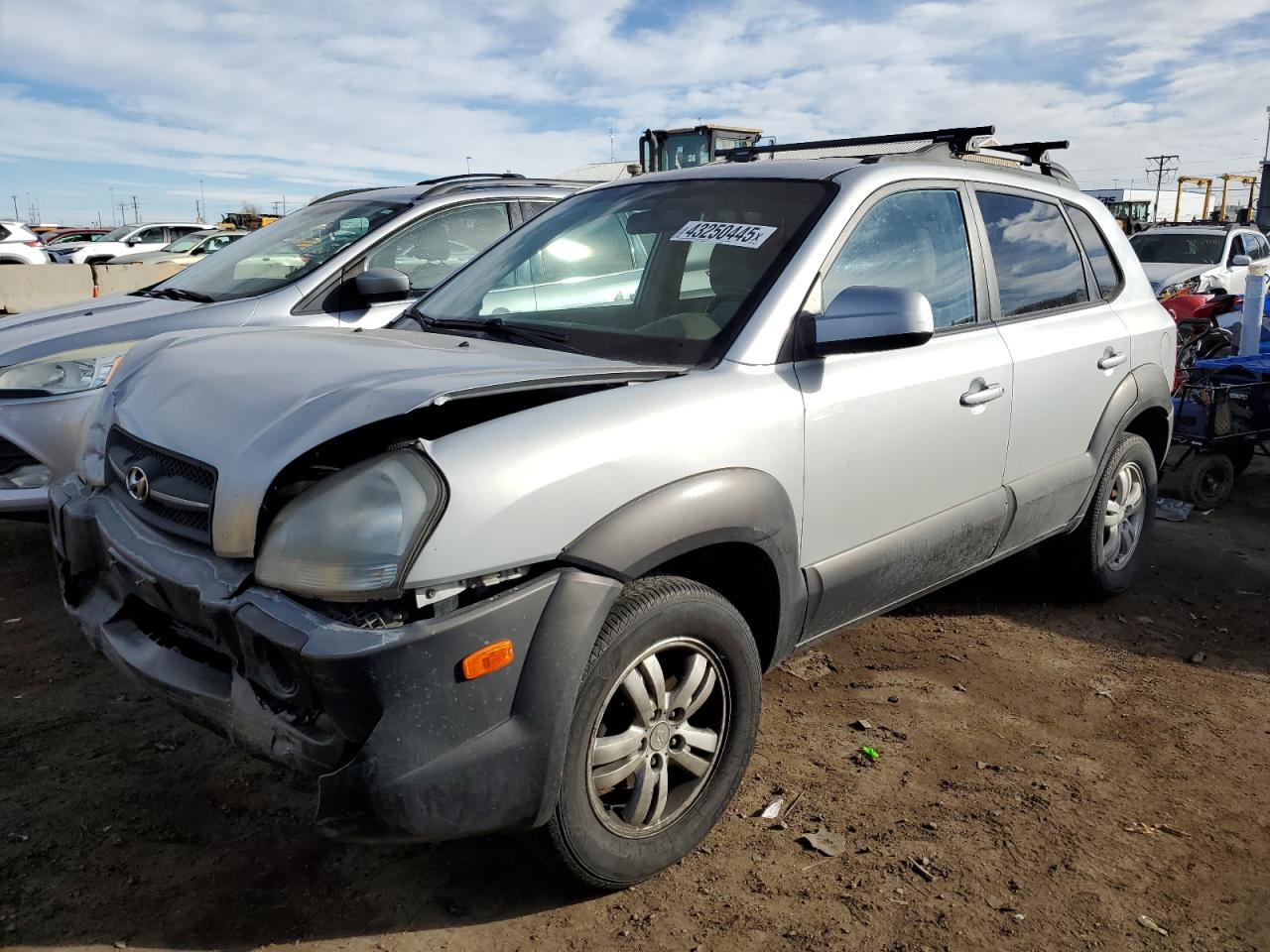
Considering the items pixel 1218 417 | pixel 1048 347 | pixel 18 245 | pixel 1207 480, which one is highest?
pixel 18 245

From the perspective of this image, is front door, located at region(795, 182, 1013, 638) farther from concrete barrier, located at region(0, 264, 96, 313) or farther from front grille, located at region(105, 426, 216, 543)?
concrete barrier, located at region(0, 264, 96, 313)

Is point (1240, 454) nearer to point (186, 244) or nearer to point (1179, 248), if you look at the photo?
point (1179, 248)

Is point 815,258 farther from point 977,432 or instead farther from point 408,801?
point 408,801

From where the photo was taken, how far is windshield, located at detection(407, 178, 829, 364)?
2830 millimetres

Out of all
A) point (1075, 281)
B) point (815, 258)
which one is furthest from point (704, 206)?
point (1075, 281)

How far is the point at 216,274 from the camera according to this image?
5414mm

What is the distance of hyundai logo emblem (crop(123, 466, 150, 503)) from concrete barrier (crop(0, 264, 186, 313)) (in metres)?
13.5

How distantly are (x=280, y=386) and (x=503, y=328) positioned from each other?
91 cm

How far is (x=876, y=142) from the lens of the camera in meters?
4.09

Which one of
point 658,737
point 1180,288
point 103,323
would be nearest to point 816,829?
point 658,737

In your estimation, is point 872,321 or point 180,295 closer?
point 872,321

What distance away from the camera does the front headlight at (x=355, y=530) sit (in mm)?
1935

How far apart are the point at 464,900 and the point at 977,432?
216cm

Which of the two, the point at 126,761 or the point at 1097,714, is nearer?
the point at 126,761
